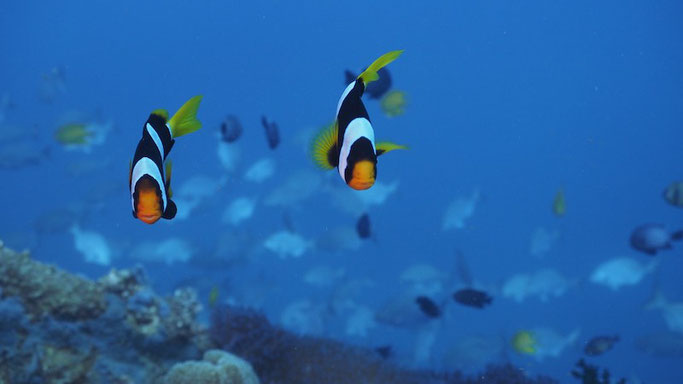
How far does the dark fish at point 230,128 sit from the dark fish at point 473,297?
4.13m

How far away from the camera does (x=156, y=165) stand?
1.68m

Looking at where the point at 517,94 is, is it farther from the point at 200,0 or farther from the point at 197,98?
the point at 197,98

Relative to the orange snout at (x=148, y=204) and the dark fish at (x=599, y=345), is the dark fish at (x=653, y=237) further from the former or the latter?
the orange snout at (x=148, y=204)

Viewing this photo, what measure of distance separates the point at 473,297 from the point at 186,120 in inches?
236

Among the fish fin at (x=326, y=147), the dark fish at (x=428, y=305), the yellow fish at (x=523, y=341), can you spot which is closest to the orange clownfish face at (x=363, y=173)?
the fish fin at (x=326, y=147)

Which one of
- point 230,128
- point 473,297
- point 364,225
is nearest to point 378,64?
point 473,297

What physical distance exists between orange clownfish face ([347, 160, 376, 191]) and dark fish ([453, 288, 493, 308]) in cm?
583

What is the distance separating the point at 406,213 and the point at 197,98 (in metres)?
47.8

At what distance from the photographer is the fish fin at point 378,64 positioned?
5.72 feet

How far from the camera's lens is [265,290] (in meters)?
18.1

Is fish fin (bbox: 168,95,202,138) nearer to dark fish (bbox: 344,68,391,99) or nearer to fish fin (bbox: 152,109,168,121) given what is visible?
fish fin (bbox: 152,109,168,121)

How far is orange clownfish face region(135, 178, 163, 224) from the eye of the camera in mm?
1574

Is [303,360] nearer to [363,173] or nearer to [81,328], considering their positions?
[81,328]

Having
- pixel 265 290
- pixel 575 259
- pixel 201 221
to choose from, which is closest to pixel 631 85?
Answer: pixel 575 259
